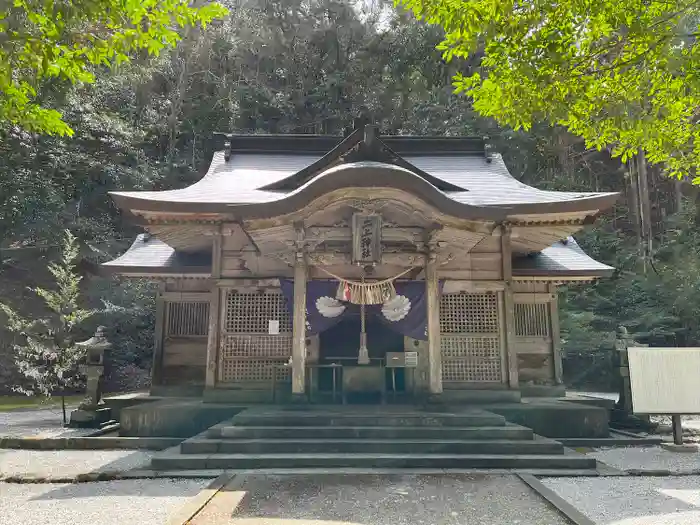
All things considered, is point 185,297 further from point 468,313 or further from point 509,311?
point 509,311

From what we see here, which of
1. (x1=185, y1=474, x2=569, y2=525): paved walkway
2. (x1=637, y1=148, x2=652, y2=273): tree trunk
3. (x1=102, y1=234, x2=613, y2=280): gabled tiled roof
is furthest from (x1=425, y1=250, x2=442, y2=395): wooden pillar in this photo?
(x1=637, y1=148, x2=652, y2=273): tree trunk

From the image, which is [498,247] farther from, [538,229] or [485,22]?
[485,22]

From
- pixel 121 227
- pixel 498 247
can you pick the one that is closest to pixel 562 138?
pixel 498 247

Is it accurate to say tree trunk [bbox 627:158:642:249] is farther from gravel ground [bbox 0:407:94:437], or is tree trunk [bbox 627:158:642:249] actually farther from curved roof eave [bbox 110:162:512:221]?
gravel ground [bbox 0:407:94:437]

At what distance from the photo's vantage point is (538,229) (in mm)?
9047

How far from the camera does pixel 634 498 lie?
5.28m

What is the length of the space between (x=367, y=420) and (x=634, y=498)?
3.46 meters

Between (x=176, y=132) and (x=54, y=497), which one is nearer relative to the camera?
(x=54, y=497)

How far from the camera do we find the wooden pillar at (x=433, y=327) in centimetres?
773

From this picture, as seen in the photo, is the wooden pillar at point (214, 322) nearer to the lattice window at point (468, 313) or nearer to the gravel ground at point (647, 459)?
the lattice window at point (468, 313)

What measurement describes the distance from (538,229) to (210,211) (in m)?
6.14

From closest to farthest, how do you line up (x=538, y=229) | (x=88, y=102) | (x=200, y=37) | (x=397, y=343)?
(x=538, y=229)
(x=397, y=343)
(x=88, y=102)
(x=200, y=37)

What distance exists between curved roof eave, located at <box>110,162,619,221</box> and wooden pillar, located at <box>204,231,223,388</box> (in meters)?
1.65

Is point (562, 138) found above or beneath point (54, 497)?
above
